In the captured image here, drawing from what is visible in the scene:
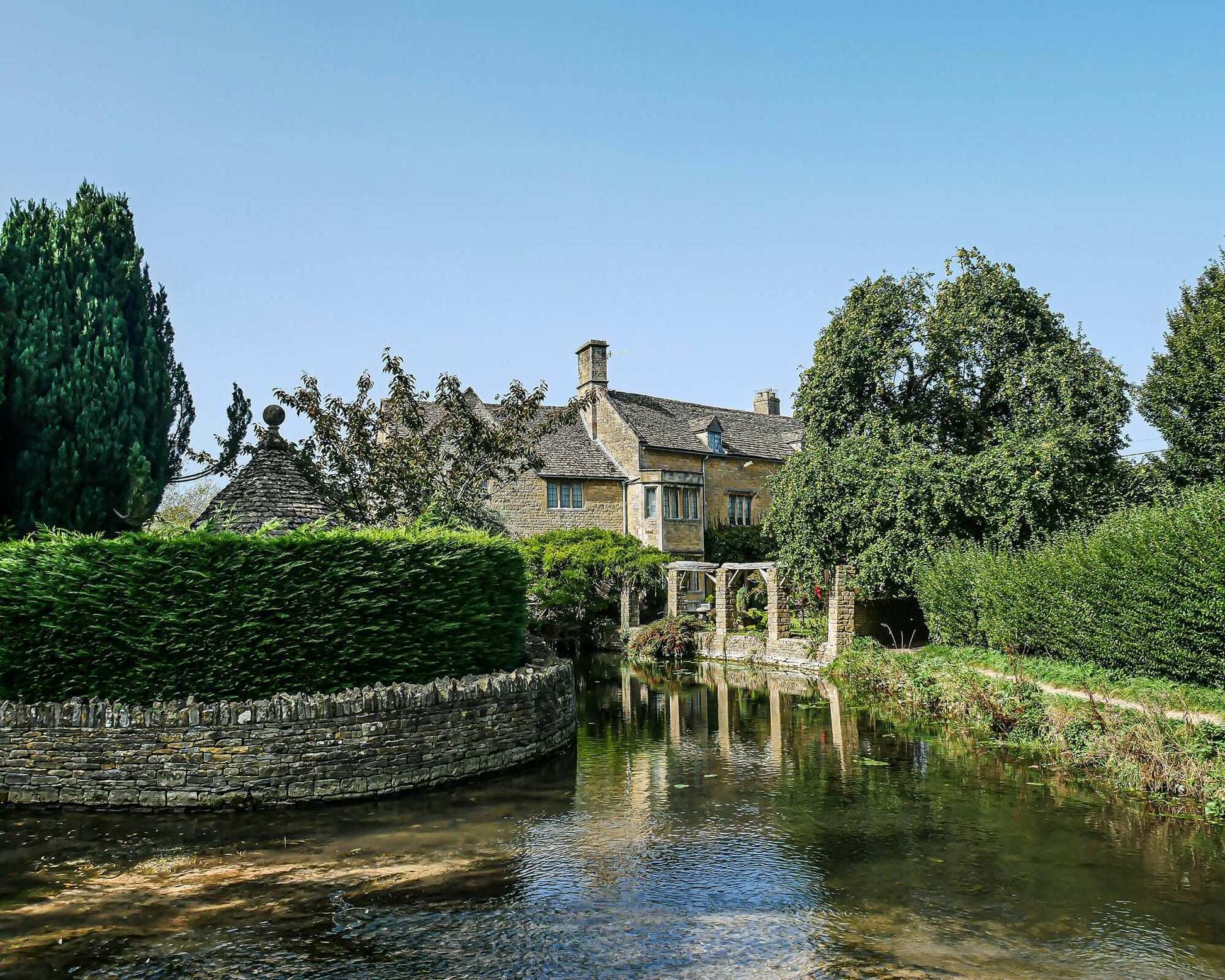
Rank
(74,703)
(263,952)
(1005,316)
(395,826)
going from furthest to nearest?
(1005,316) → (74,703) → (395,826) → (263,952)

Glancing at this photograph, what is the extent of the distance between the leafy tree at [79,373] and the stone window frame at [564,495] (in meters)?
19.7

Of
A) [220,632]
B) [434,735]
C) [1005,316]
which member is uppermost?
[1005,316]

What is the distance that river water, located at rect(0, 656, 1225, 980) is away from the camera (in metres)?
7.00

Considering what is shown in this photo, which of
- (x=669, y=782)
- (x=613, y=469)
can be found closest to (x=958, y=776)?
(x=669, y=782)

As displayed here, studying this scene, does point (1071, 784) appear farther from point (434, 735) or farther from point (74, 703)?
point (74, 703)

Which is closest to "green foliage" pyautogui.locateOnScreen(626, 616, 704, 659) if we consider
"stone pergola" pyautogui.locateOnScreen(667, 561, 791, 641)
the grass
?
"stone pergola" pyautogui.locateOnScreen(667, 561, 791, 641)

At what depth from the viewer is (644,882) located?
877cm

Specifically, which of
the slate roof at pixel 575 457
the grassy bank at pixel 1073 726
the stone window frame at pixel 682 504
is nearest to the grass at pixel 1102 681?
the grassy bank at pixel 1073 726

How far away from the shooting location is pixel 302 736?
1178 centimetres

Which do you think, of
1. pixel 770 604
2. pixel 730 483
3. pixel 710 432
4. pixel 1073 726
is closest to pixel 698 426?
pixel 710 432

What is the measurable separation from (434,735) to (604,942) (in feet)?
19.7

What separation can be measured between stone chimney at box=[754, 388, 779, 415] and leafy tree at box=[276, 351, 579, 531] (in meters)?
30.0

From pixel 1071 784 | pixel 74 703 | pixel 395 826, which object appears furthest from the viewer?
pixel 1071 784

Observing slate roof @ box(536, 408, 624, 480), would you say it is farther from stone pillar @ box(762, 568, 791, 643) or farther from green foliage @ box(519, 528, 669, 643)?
stone pillar @ box(762, 568, 791, 643)
